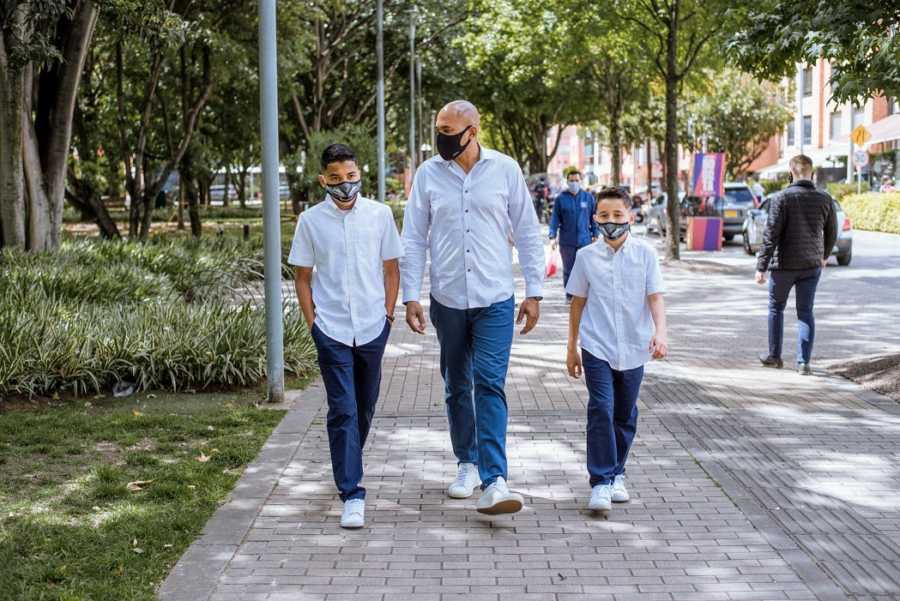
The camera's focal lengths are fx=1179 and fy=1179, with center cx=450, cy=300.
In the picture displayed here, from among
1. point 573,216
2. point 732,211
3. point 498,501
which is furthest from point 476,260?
point 732,211

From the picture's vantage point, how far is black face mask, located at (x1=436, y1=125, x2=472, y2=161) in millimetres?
5418

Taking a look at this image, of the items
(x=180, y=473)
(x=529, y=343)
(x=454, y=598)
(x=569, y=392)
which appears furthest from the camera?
(x=529, y=343)

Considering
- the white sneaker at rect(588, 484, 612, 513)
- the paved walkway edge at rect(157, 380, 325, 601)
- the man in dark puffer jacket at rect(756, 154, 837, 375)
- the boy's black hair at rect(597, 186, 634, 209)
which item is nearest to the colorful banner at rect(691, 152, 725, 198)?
the man in dark puffer jacket at rect(756, 154, 837, 375)

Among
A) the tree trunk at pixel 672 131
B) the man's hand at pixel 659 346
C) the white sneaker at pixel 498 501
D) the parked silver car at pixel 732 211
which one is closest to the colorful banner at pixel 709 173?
the parked silver car at pixel 732 211

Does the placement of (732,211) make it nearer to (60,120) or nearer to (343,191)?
(60,120)

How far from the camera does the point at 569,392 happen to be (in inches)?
343

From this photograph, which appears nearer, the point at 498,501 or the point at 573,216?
the point at 498,501

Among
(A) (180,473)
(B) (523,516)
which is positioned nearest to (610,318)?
(B) (523,516)

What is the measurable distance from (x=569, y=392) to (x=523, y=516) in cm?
333

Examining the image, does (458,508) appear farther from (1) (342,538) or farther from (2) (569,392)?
(2) (569,392)

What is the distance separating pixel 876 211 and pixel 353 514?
→ 3249 centimetres

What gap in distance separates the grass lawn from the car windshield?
23.7 meters

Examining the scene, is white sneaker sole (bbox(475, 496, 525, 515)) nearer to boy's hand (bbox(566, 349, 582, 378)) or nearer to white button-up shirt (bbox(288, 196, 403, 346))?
boy's hand (bbox(566, 349, 582, 378))

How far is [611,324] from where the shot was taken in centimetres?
543
